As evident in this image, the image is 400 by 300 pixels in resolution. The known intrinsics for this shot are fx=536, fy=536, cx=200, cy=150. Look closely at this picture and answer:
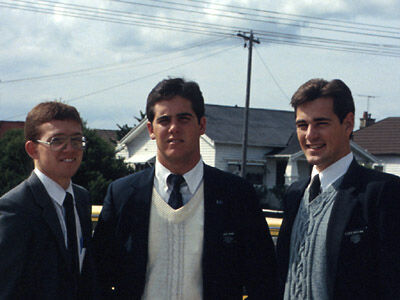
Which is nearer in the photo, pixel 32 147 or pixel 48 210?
pixel 48 210

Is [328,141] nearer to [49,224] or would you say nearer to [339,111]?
[339,111]

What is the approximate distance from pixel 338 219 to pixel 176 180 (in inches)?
40.0

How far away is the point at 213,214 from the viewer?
3301 mm

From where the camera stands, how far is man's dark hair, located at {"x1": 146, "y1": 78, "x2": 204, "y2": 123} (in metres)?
3.36

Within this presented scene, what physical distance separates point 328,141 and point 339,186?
291 millimetres

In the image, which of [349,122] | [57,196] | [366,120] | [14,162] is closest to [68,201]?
[57,196]

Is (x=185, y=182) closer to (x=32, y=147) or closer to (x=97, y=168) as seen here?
(x=32, y=147)

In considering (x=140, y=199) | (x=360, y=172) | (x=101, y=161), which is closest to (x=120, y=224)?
(x=140, y=199)

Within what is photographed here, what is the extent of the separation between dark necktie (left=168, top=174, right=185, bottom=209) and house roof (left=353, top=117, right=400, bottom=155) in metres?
31.5

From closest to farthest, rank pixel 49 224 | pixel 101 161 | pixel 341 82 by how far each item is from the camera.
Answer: pixel 49 224 → pixel 341 82 → pixel 101 161

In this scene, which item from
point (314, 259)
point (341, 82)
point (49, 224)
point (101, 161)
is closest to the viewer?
point (49, 224)

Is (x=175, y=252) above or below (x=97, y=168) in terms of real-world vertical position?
below

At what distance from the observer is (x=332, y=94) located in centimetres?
341

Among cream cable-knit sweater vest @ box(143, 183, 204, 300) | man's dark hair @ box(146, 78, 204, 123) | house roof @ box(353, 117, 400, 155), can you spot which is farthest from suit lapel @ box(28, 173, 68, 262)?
house roof @ box(353, 117, 400, 155)
